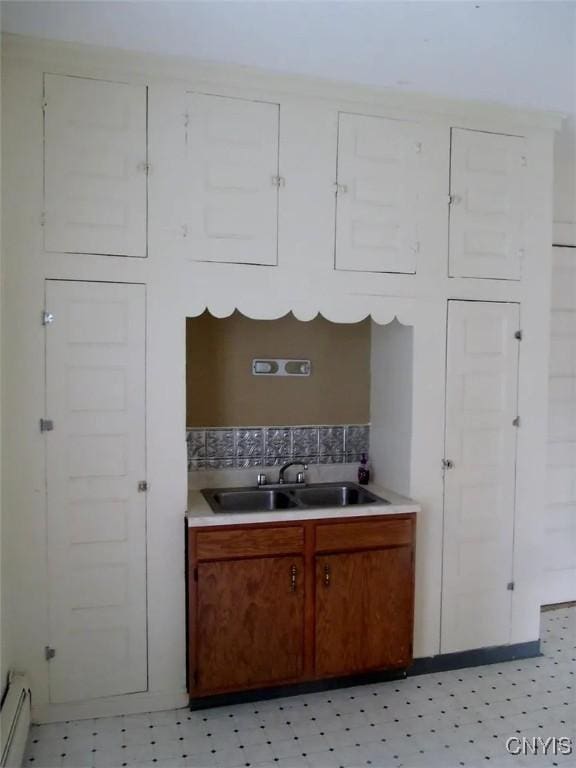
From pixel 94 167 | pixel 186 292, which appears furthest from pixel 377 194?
pixel 94 167

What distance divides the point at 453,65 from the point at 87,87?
150cm

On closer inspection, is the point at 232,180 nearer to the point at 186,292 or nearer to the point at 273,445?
the point at 186,292

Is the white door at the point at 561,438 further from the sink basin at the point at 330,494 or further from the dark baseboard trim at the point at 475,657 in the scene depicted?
the sink basin at the point at 330,494

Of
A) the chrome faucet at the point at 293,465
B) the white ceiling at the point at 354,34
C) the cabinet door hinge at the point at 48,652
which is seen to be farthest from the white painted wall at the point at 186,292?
the chrome faucet at the point at 293,465

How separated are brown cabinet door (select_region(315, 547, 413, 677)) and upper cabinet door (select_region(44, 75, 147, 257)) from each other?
5.50ft

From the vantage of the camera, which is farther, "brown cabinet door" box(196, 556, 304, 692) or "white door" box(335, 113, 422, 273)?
"white door" box(335, 113, 422, 273)

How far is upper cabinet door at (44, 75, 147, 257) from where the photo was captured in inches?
97.3

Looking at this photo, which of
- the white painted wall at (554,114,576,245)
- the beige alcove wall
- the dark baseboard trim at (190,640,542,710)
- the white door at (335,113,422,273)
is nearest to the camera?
the dark baseboard trim at (190,640,542,710)

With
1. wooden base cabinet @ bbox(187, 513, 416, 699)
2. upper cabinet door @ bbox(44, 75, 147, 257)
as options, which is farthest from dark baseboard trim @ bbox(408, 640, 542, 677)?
upper cabinet door @ bbox(44, 75, 147, 257)

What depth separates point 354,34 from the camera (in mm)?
2307

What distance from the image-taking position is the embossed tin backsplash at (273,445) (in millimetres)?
3139

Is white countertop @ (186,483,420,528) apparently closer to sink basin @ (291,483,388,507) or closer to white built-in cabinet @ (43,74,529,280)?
sink basin @ (291,483,388,507)

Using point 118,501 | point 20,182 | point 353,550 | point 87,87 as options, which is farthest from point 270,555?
point 87,87

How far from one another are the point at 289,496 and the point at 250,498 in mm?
206
